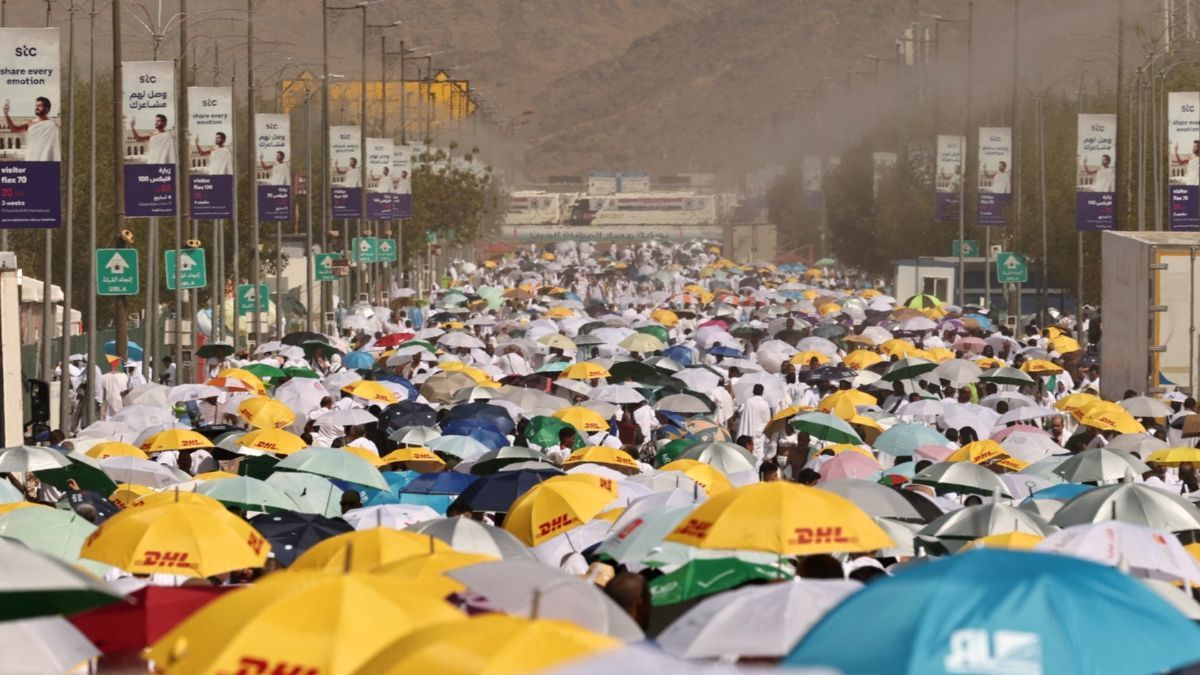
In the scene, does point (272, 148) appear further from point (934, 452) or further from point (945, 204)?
point (934, 452)

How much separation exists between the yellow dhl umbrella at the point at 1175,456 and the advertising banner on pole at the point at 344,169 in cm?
3531

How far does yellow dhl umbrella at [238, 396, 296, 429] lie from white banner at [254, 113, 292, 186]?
22.2 m

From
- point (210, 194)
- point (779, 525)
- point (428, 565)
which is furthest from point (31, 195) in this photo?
point (428, 565)

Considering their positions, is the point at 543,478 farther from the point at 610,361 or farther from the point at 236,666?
the point at 610,361

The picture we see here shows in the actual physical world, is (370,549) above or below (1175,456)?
above

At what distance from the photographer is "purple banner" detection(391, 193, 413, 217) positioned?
64.1 metres

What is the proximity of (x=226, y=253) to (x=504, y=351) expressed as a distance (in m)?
27.9

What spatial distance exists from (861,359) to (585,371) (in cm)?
554

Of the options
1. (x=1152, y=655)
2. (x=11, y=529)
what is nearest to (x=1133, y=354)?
(x=11, y=529)

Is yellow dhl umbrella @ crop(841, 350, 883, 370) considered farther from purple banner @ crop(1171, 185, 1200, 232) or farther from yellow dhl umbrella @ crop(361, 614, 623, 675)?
yellow dhl umbrella @ crop(361, 614, 623, 675)

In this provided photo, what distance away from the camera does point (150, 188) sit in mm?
34062

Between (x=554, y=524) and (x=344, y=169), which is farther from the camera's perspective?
(x=344, y=169)

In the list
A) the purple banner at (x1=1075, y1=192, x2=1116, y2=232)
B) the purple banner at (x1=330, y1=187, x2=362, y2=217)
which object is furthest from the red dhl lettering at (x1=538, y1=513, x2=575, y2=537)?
the purple banner at (x1=330, y1=187, x2=362, y2=217)

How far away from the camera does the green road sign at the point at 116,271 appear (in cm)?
3262
